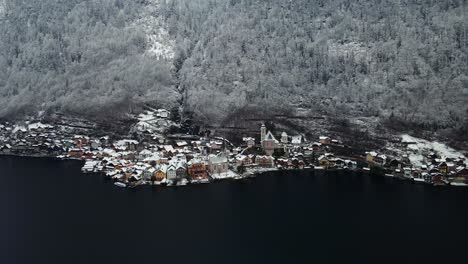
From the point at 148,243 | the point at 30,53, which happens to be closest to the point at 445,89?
the point at 148,243

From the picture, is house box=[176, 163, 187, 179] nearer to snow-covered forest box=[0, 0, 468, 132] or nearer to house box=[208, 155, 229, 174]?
house box=[208, 155, 229, 174]

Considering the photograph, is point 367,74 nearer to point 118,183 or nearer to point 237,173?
point 237,173

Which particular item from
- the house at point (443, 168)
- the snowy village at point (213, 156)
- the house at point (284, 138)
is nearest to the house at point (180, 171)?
the snowy village at point (213, 156)

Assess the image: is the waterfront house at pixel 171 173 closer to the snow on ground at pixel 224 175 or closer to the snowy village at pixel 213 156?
the snowy village at pixel 213 156

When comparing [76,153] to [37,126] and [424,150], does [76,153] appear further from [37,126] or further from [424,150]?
[424,150]

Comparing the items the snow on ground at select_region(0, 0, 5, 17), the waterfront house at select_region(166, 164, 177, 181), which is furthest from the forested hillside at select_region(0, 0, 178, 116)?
the waterfront house at select_region(166, 164, 177, 181)

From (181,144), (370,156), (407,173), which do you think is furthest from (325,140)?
(181,144)
